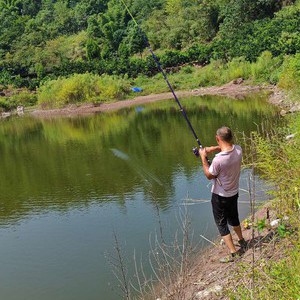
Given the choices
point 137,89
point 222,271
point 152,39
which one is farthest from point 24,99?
point 222,271

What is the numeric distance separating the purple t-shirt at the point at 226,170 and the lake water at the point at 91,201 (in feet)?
3.11

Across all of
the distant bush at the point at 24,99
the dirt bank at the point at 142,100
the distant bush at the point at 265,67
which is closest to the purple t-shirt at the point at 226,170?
the distant bush at the point at 265,67

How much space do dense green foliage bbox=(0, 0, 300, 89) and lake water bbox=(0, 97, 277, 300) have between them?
69.7 ft

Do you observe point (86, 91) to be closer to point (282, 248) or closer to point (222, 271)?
point (222, 271)

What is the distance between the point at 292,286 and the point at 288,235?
5.05 feet

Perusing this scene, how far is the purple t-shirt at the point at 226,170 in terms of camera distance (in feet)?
16.6

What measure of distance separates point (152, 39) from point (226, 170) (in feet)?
179

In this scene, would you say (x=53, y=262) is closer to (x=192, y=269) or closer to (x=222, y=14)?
(x=192, y=269)

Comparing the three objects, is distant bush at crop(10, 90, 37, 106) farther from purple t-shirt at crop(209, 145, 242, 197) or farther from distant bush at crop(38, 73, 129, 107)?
purple t-shirt at crop(209, 145, 242, 197)

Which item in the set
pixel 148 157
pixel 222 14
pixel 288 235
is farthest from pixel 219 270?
pixel 222 14

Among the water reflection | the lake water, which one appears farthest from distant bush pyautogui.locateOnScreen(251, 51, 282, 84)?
the lake water

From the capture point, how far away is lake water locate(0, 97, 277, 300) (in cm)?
747

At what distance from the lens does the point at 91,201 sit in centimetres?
1134

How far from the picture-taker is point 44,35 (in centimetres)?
6469
